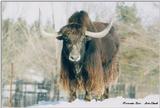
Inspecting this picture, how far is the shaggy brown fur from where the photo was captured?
3049 mm

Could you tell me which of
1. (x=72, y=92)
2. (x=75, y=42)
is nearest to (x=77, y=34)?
(x=75, y=42)

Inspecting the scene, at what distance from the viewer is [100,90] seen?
3062 millimetres

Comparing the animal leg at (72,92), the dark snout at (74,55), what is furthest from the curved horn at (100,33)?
the animal leg at (72,92)

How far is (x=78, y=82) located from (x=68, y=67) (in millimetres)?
130

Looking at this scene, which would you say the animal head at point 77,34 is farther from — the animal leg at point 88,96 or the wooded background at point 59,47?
the animal leg at point 88,96

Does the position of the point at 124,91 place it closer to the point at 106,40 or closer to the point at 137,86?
the point at 137,86

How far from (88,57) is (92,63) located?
0.17 feet

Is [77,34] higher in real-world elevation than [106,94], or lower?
higher

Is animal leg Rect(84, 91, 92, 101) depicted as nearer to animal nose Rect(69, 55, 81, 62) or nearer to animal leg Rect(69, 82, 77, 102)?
animal leg Rect(69, 82, 77, 102)

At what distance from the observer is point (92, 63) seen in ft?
10.00

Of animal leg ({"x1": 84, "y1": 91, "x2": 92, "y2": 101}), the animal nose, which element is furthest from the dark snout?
animal leg ({"x1": 84, "y1": 91, "x2": 92, "y2": 101})

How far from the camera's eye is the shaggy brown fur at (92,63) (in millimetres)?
3049

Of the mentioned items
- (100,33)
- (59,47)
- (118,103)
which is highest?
(100,33)

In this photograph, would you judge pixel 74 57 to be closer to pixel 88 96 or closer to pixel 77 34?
pixel 77 34
